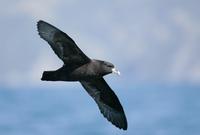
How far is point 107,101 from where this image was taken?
1117 inches

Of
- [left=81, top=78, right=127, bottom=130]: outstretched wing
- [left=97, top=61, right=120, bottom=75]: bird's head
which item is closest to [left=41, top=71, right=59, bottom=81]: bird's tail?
[left=97, top=61, right=120, bottom=75]: bird's head

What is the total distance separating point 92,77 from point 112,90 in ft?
6.42

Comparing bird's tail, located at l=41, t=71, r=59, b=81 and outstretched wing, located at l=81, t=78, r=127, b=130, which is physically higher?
outstretched wing, located at l=81, t=78, r=127, b=130

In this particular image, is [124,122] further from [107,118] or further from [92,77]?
[92,77]

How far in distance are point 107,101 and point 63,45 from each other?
3066 mm

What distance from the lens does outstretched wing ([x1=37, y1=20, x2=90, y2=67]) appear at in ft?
85.0

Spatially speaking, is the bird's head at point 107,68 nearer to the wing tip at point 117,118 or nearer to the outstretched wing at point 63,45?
the outstretched wing at point 63,45

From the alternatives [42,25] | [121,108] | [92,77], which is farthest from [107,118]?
[42,25]

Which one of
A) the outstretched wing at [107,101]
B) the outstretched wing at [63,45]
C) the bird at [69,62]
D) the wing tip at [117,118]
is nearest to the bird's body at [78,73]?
the bird at [69,62]

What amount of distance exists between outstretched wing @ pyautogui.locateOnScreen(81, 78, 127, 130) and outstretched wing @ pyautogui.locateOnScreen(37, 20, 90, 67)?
194 centimetres

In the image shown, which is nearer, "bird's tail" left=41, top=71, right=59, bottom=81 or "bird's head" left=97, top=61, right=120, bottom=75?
"bird's tail" left=41, top=71, right=59, bottom=81

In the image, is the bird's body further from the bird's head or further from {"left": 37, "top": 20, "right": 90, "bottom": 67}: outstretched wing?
A: {"left": 37, "top": 20, "right": 90, "bottom": 67}: outstretched wing

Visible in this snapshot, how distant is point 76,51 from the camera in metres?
26.1

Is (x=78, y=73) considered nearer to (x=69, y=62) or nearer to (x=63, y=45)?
(x=69, y=62)
